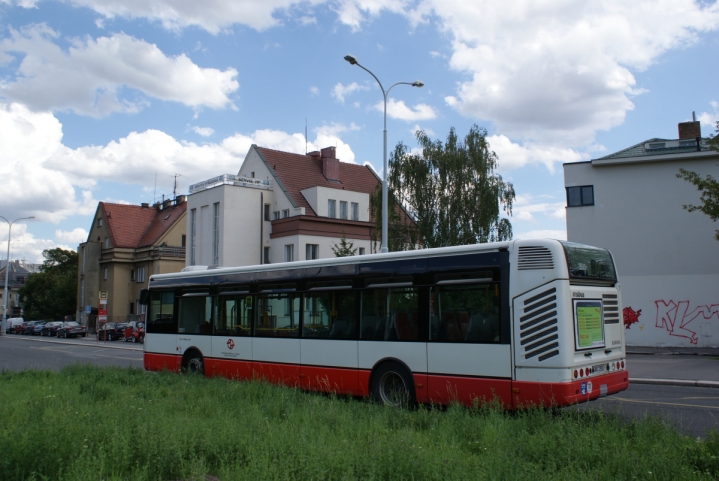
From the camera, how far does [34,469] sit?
18.3 feet

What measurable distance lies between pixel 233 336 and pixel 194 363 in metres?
1.91

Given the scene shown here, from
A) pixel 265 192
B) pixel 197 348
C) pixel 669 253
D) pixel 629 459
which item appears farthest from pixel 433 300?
pixel 265 192

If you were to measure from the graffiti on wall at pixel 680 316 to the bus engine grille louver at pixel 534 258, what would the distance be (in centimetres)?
2196

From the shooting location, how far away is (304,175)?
164 feet

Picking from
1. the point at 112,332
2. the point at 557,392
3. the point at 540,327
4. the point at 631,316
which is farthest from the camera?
the point at 112,332

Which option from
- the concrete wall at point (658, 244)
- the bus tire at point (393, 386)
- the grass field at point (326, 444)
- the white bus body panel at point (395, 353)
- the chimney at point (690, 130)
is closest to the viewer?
the grass field at point (326, 444)

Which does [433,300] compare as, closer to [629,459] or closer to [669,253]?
[629,459]

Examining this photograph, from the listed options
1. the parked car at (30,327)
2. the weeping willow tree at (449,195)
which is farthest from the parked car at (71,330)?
the weeping willow tree at (449,195)

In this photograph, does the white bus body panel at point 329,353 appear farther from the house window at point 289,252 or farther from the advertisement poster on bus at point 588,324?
the house window at point 289,252

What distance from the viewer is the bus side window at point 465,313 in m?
9.54

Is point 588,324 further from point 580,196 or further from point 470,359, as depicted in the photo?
point 580,196

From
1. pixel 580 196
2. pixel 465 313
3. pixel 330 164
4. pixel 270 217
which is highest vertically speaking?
pixel 330 164

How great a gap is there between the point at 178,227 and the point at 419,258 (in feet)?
173

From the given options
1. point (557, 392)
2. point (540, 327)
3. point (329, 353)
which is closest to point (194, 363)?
point (329, 353)
